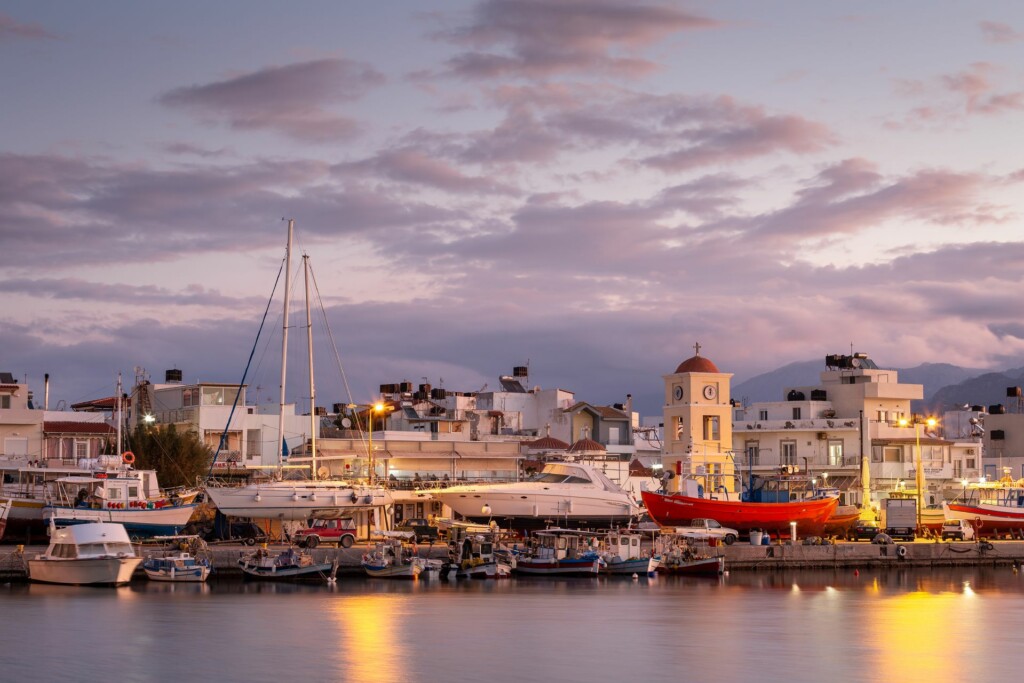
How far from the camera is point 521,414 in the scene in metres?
127

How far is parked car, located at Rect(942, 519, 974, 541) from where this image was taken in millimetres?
87312

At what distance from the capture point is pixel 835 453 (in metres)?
107

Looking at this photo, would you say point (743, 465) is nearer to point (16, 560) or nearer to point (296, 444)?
point (296, 444)

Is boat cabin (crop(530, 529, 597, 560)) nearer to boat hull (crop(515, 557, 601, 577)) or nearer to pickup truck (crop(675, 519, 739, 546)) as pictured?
boat hull (crop(515, 557, 601, 577))

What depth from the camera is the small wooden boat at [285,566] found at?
6312 centimetres

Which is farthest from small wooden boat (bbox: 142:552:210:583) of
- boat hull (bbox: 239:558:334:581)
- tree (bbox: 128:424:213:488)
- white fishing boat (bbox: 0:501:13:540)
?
tree (bbox: 128:424:213:488)

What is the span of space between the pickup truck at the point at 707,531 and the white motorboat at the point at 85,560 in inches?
1074

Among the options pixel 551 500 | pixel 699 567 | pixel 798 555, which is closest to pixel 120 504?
pixel 551 500

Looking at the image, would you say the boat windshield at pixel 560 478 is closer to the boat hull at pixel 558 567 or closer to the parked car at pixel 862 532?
the boat hull at pixel 558 567

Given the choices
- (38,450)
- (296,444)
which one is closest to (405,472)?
(296,444)

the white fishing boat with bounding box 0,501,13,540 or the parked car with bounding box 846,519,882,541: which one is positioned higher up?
the white fishing boat with bounding box 0,501,13,540

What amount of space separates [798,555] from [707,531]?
478 centimetres

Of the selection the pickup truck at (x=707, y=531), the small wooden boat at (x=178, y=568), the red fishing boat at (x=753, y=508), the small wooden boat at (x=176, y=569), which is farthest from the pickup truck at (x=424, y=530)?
the small wooden boat at (x=176, y=569)

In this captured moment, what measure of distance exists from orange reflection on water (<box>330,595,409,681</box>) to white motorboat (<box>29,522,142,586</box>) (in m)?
9.43
